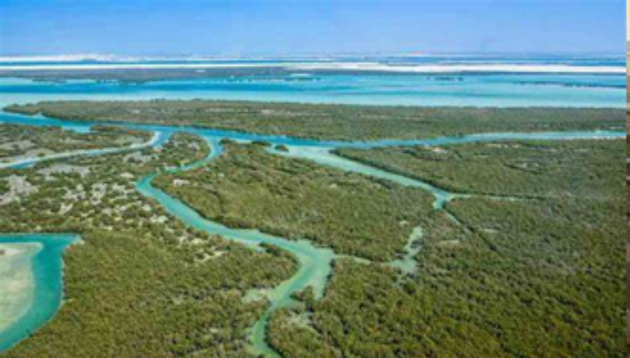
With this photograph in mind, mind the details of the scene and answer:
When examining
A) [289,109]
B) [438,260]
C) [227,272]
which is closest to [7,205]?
[227,272]

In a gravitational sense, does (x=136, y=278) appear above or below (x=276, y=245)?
above

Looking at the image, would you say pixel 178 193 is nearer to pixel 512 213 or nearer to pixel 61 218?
pixel 61 218

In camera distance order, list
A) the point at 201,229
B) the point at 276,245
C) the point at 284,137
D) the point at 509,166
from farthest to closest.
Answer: the point at 284,137
the point at 509,166
the point at 201,229
the point at 276,245

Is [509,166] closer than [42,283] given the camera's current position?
No

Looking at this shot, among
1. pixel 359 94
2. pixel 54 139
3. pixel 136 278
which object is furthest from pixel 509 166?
pixel 359 94

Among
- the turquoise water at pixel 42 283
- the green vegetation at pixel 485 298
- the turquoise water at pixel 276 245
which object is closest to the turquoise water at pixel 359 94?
the turquoise water at pixel 276 245

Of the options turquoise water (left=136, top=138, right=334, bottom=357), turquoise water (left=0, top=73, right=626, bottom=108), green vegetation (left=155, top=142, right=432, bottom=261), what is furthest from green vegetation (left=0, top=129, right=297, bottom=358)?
turquoise water (left=0, top=73, right=626, bottom=108)

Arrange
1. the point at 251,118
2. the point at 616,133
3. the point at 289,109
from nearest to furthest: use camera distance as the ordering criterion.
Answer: the point at 616,133 < the point at 251,118 < the point at 289,109

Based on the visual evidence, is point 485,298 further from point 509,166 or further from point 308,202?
point 509,166
